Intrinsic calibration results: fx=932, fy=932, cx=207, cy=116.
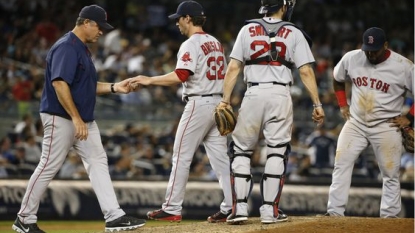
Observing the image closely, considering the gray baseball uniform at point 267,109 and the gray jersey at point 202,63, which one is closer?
the gray baseball uniform at point 267,109

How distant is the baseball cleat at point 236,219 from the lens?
8.80 meters

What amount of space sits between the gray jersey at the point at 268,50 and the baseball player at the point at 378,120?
4.01 feet

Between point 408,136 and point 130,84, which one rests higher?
point 130,84

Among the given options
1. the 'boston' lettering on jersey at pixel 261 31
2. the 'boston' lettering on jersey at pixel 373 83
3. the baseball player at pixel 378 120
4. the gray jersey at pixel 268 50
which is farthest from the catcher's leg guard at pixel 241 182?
the 'boston' lettering on jersey at pixel 373 83

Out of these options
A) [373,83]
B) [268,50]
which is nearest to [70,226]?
[373,83]

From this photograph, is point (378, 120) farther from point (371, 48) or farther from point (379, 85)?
point (371, 48)

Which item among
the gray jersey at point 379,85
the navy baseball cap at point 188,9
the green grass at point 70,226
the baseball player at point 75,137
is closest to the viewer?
the baseball player at point 75,137

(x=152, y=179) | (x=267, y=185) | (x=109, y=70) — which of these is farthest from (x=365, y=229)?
(x=109, y=70)

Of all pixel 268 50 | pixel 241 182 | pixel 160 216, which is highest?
pixel 268 50

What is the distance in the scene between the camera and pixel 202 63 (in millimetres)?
9359

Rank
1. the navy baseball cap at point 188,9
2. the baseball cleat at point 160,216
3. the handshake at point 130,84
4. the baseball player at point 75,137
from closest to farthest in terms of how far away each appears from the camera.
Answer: the baseball player at point 75,137 → the handshake at point 130,84 → the baseball cleat at point 160,216 → the navy baseball cap at point 188,9

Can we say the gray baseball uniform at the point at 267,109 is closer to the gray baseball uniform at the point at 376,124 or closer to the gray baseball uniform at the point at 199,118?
the gray baseball uniform at the point at 199,118

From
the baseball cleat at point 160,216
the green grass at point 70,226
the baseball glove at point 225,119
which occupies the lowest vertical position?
the green grass at point 70,226

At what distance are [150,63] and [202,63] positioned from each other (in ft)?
34.3
